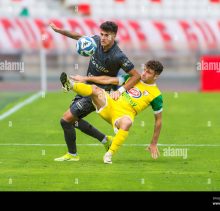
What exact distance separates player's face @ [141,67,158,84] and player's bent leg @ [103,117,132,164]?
66cm

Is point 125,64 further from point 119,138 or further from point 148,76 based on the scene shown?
point 119,138

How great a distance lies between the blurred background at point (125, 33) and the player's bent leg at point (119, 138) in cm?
1553

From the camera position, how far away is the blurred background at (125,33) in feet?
106

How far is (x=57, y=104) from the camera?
25.1 m

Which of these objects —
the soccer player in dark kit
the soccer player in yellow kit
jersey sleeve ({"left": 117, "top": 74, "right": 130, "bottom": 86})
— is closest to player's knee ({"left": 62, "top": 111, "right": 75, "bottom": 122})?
the soccer player in dark kit

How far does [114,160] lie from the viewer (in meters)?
15.2

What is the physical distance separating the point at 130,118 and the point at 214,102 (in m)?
11.1

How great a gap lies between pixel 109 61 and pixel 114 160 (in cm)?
151

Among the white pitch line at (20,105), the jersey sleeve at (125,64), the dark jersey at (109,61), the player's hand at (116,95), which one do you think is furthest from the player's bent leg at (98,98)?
the white pitch line at (20,105)
